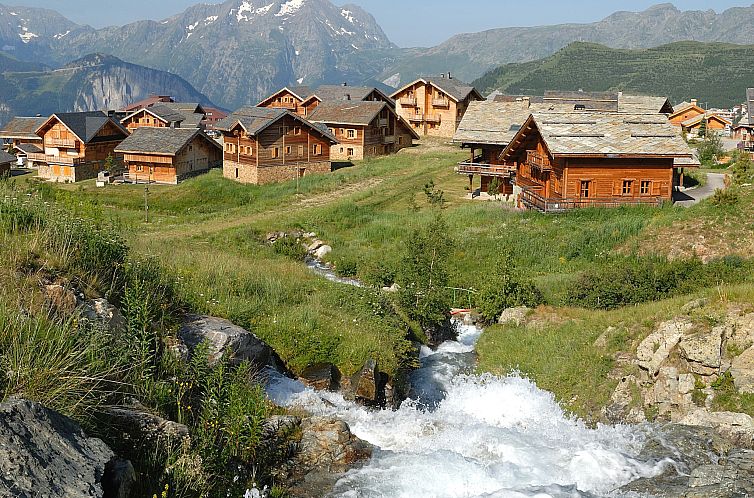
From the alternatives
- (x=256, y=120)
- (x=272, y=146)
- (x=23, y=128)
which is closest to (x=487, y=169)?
(x=272, y=146)

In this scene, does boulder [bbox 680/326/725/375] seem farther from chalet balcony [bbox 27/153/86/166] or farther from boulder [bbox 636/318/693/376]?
chalet balcony [bbox 27/153/86/166]

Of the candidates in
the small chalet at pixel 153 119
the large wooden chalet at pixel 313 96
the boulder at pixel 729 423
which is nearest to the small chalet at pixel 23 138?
the small chalet at pixel 153 119

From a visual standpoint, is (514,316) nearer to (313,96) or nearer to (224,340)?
(224,340)

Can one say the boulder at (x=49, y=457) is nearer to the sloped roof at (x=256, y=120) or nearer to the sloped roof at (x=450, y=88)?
the sloped roof at (x=256, y=120)

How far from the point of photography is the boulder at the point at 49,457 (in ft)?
21.5

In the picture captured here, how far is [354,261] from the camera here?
31203mm

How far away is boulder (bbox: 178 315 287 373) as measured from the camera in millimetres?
12750

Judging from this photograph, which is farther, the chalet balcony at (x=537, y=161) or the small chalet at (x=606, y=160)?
the chalet balcony at (x=537, y=161)

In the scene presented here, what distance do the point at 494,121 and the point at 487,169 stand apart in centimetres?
453

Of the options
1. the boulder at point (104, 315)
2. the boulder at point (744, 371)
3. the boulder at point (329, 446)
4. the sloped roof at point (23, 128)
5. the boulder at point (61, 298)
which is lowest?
the boulder at point (329, 446)

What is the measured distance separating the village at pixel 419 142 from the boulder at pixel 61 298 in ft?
89.5

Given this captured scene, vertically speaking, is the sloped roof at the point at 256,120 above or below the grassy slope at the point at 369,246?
above

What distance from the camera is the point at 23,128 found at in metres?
77.9

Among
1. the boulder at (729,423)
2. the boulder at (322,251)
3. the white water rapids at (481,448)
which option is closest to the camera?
the white water rapids at (481,448)
